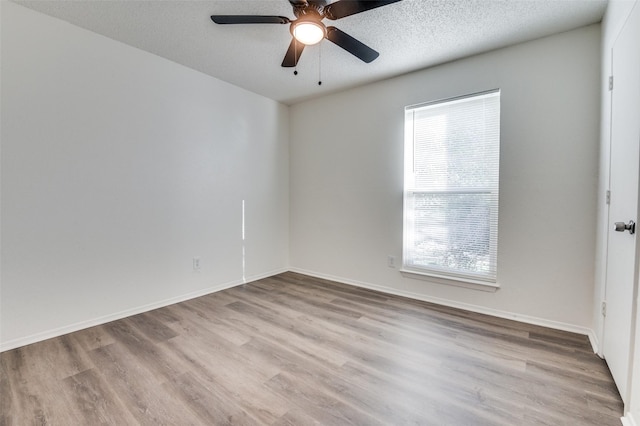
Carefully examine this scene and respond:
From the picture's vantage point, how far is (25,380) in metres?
1.73

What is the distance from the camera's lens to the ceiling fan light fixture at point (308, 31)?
1.75 meters

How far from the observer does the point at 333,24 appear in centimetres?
230

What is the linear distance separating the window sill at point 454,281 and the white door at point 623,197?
2.78ft

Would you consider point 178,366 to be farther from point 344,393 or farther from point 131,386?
point 344,393

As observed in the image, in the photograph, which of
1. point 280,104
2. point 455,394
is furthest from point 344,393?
point 280,104

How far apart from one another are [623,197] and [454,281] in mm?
1526

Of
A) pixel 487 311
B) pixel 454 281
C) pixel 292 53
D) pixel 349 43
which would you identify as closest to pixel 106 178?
pixel 292 53

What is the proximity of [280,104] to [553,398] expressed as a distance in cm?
416

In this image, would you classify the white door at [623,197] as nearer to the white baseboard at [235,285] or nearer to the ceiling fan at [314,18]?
the white baseboard at [235,285]

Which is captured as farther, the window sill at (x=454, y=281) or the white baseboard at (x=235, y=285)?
the window sill at (x=454, y=281)

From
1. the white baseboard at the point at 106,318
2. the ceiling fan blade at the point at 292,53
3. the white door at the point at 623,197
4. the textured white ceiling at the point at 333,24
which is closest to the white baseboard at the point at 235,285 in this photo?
the white baseboard at the point at 106,318

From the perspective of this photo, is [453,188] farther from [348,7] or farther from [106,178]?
[106,178]

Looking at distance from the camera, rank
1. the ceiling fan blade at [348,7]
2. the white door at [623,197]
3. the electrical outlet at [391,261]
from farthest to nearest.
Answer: the electrical outlet at [391,261]
the ceiling fan blade at [348,7]
the white door at [623,197]

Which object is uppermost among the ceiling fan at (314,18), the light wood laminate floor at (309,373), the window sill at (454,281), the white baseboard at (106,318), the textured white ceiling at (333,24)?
the textured white ceiling at (333,24)
